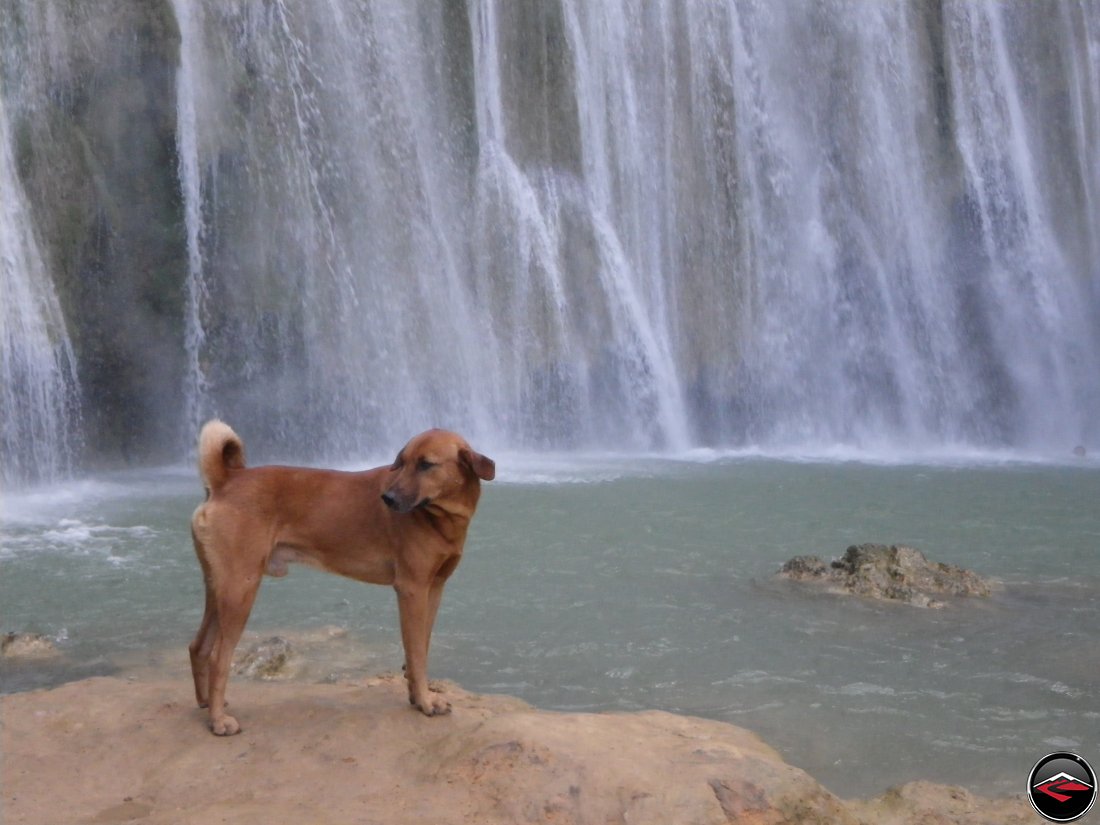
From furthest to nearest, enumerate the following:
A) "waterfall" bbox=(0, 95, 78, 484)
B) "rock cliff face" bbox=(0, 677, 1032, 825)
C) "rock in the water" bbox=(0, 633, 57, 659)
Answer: "waterfall" bbox=(0, 95, 78, 484)
"rock in the water" bbox=(0, 633, 57, 659)
"rock cliff face" bbox=(0, 677, 1032, 825)

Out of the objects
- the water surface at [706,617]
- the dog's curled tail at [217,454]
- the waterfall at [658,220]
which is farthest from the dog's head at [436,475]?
the waterfall at [658,220]

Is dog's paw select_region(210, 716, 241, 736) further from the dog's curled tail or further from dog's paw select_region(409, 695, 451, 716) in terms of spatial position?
the dog's curled tail

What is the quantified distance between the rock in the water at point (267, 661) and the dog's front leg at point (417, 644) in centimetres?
200

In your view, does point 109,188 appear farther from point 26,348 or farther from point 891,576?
point 891,576

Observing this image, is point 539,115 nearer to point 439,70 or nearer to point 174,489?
point 439,70

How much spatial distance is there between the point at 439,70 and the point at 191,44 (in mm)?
3961

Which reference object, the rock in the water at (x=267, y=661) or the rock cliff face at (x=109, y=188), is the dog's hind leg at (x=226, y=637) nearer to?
the rock in the water at (x=267, y=661)

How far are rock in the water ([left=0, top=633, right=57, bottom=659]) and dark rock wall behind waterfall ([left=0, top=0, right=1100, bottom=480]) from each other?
8.21 metres

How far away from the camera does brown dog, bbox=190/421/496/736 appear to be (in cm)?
419

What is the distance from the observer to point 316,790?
12.3 ft

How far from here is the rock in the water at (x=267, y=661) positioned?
6.07 m

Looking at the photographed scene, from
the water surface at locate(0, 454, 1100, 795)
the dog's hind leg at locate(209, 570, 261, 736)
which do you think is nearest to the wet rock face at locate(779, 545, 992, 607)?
the water surface at locate(0, 454, 1100, 795)

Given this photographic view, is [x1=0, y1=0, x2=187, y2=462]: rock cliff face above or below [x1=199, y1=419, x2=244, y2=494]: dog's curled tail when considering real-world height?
above

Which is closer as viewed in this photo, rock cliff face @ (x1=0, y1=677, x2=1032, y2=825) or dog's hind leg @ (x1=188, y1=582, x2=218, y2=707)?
rock cliff face @ (x1=0, y1=677, x2=1032, y2=825)
